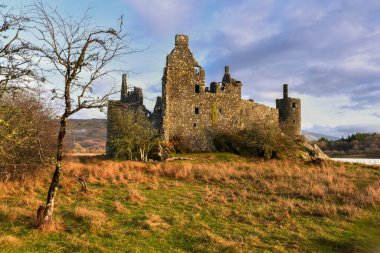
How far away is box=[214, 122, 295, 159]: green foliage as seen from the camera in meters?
34.2

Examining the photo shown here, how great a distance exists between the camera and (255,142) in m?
34.0

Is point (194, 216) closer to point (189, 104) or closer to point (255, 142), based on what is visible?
point (189, 104)

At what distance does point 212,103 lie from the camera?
35062 millimetres

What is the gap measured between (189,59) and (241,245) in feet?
87.2

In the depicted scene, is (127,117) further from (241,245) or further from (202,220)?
(241,245)

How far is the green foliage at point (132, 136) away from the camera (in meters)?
29.0

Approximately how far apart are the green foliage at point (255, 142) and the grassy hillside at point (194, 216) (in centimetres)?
1414

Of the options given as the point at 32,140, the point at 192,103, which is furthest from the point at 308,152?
the point at 32,140

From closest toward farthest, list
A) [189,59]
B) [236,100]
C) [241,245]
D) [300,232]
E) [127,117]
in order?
1. [241,245]
2. [300,232]
3. [127,117]
4. [189,59]
5. [236,100]

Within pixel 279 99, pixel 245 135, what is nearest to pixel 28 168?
pixel 245 135

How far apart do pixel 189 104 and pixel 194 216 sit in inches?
886

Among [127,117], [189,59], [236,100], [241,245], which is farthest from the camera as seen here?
[236,100]

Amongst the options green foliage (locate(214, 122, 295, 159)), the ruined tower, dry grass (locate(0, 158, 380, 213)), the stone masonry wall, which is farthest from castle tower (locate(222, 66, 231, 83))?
dry grass (locate(0, 158, 380, 213))

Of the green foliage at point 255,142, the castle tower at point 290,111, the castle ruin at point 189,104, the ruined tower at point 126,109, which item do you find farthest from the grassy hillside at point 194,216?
the castle tower at point 290,111
